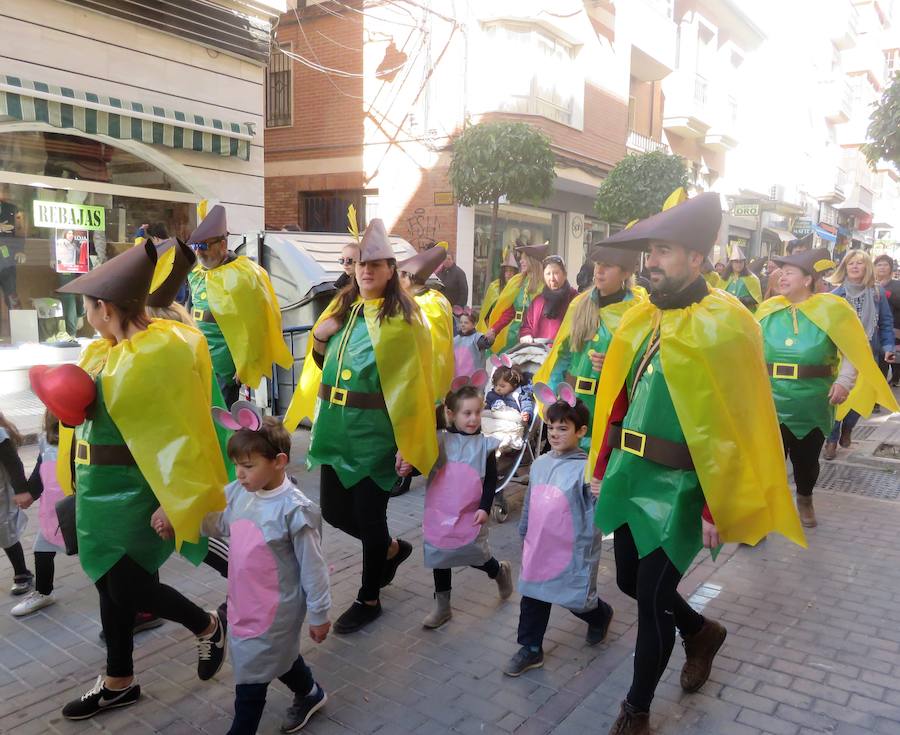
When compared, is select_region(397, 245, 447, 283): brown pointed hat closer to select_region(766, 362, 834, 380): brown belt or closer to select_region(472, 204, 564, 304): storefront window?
select_region(766, 362, 834, 380): brown belt

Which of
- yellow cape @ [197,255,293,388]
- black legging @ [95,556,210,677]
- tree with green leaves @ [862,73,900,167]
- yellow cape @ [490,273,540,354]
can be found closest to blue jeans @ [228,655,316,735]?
black legging @ [95,556,210,677]

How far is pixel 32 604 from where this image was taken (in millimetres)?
4000

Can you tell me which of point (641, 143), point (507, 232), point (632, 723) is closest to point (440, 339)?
point (632, 723)

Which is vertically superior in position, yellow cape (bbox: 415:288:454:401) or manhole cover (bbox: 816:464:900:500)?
yellow cape (bbox: 415:288:454:401)

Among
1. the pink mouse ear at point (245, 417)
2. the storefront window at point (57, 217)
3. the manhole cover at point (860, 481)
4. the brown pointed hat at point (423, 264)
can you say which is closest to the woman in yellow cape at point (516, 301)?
the brown pointed hat at point (423, 264)

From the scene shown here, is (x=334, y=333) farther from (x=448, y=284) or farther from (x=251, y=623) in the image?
(x=448, y=284)

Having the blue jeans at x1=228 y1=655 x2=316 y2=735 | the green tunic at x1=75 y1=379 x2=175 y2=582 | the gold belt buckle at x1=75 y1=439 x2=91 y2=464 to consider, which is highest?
the gold belt buckle at x1=75 y1=439 x2=91 y2=464

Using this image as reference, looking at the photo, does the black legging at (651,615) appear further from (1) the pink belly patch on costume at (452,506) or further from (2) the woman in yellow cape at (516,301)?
(2) the woman in yellow cape at (516,301)

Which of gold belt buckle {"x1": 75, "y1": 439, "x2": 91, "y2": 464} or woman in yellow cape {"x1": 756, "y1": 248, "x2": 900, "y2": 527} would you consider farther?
woman in yellow cape {"x1": 756, "y1": 248, "x2": 900, "y2": 527}

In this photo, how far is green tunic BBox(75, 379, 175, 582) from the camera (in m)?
2.97

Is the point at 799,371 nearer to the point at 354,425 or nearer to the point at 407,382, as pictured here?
the point at 407,382

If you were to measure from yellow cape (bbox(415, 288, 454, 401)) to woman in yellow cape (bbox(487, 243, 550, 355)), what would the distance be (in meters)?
1.84

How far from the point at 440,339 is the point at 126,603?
9.56 feet

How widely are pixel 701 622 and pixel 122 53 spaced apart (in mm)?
9051
